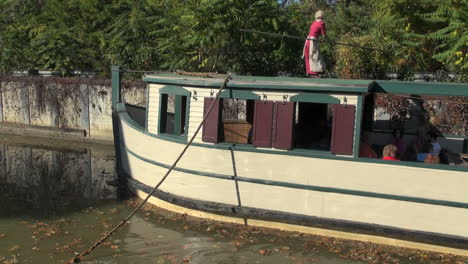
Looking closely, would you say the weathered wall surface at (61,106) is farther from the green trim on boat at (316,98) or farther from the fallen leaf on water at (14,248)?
the green trim on boat at (316,98)

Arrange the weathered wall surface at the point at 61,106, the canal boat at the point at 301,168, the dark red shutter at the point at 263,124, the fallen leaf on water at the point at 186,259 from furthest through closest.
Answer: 1. the weathered wall surface at the point at 61,106
2. the dark red shutter at the point at 263,124
3. the fallen leaf on water at the point at 186,259
4. the canal boat at the point at 301,168

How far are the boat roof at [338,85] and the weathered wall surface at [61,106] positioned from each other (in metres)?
9.10

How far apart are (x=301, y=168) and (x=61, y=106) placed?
1428 cm

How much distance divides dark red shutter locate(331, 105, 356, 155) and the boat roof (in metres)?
0.33

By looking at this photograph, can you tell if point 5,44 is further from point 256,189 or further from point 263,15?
point 256,189

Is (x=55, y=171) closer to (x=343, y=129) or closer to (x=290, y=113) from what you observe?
(x=290, y=113)

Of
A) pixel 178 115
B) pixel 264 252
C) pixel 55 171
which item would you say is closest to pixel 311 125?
pixel 178 115

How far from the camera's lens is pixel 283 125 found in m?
8.46

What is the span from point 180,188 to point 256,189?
1.70 m

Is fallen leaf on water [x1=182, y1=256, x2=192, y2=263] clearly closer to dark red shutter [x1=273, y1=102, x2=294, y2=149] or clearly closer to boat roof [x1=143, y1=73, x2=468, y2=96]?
dark red shutter [x1=273, y1=102, x2=294, y2=149]

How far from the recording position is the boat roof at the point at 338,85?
25.6 ft

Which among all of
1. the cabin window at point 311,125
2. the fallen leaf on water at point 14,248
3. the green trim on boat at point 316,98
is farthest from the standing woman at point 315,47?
the fallen leaf on water at point 14,248

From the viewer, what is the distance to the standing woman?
8.99 m

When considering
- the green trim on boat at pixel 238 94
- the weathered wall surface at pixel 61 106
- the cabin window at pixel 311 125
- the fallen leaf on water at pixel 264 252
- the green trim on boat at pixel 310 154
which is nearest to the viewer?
the green trim on boat at pixel 310 154
